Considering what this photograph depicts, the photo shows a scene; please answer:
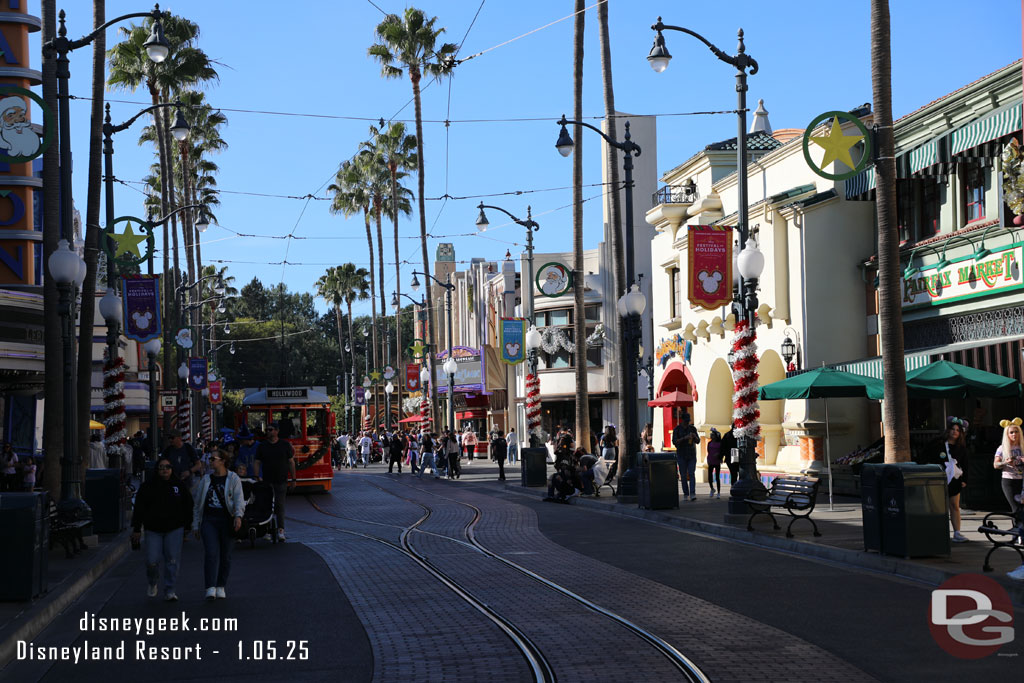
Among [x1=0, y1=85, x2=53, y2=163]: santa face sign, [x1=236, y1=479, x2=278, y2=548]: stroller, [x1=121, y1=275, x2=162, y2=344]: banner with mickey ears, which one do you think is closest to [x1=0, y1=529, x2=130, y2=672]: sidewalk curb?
[x1=236, y1=479, x2=278, y2=548]: stroller

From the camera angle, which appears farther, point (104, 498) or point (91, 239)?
point (91, 239)

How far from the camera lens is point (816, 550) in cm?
1612

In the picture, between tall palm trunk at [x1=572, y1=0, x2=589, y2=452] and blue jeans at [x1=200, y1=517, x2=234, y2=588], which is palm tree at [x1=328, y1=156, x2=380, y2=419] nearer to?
tall palm trunk at [x1=572, y1=0, x2=589, y2=452]

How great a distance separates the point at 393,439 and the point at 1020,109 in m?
35.4

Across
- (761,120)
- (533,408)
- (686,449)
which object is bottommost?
(686,449)

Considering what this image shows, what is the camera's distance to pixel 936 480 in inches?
558

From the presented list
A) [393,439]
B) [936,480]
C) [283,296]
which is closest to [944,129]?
[936,480]

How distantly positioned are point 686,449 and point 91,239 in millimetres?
13782

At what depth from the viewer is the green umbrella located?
2059 cm

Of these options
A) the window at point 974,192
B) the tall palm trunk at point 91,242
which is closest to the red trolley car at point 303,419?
the tall palm trunk at point 91,242

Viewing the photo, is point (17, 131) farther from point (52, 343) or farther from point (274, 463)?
point (274, 463)

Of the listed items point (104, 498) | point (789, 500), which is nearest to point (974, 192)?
point (789, 500)

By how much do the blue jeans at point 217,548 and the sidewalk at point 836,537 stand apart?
7795mm

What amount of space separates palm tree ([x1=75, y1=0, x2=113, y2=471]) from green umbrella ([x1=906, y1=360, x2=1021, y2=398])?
1610 centimetres
